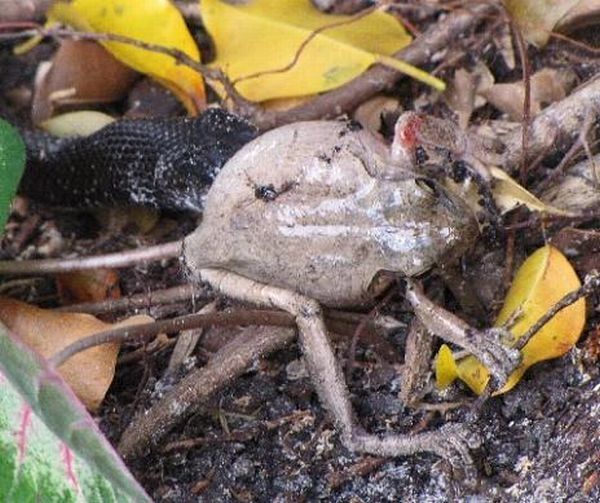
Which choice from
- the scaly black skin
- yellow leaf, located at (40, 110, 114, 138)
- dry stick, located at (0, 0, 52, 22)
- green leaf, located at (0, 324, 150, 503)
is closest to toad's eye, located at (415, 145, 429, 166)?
the scaly black skin

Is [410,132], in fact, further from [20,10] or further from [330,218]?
[20,10]

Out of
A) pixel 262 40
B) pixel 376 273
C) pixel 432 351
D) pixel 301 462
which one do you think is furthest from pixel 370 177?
pixel 262 40

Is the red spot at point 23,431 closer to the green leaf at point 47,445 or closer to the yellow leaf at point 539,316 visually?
the green leaf at point 47,445

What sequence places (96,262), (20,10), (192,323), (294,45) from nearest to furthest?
1. (192,323)
2. (96,262)
3. (294,45)
4. (20,10)

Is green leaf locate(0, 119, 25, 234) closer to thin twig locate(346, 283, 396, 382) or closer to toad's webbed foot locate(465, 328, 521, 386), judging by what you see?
thin twig locate(346, 283, 396, 382)

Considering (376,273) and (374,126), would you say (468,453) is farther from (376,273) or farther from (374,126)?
(374,126)

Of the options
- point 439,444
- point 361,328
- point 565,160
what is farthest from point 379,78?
point 439,444
